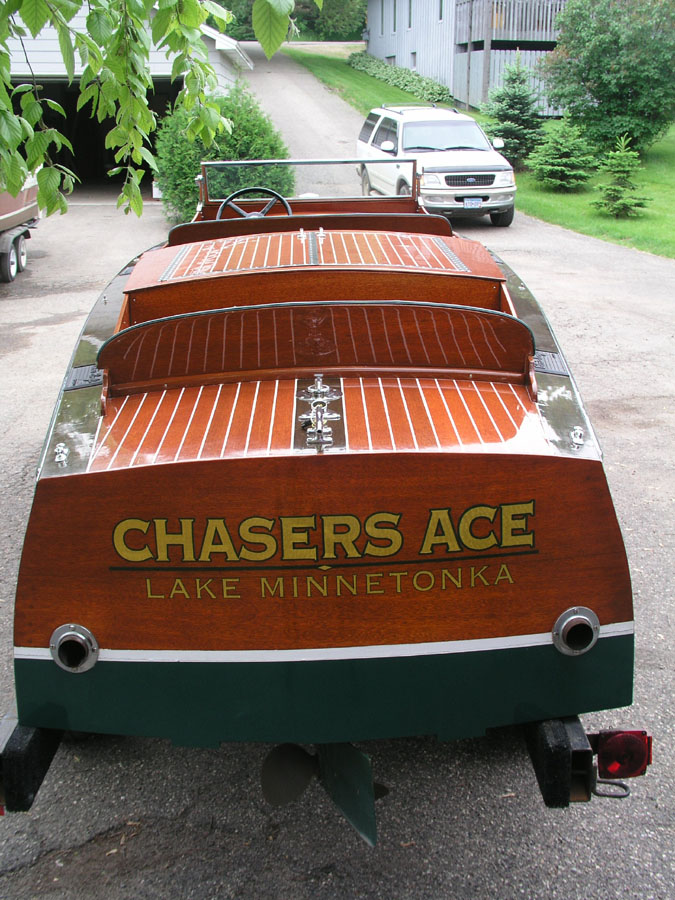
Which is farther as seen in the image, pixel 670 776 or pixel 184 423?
pixel 670 776

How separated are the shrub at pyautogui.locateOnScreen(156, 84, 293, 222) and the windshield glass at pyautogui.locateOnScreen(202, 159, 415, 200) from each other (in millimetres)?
135

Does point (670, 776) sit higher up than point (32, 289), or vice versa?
point (670, 776)

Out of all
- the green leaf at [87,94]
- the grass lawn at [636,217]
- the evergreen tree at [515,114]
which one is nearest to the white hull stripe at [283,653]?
the green leaf at [87,94]

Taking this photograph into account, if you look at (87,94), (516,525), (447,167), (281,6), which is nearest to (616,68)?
(447,167)

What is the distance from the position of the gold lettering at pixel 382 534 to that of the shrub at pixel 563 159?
16.4m

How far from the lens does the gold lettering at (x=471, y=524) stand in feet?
7.35

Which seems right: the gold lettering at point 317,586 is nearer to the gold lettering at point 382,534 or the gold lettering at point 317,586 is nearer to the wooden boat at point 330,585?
the wooden boat at point 330,585

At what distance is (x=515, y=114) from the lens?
18.3m

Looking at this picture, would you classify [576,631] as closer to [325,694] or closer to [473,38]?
[325,694]

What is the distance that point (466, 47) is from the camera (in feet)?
95.1

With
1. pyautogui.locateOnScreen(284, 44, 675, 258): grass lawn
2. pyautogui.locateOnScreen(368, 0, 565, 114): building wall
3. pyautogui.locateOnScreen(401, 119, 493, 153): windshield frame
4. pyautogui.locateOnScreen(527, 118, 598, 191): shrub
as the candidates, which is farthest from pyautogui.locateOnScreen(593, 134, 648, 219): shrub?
pyautogui.locateOnScreen(368, 0, 565, 114): building wall

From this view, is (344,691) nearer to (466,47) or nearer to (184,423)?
(184,423)

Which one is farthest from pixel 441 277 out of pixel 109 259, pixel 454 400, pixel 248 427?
pixel 109 259

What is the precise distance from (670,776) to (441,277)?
2058mm
